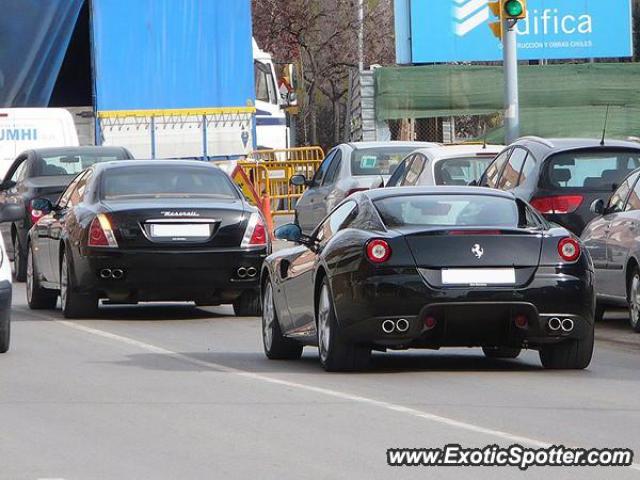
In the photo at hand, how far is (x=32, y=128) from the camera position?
31.4 metres

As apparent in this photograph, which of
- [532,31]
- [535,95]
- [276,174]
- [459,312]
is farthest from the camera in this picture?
[532,31]

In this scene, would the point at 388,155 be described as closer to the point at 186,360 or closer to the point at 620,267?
the point at 620,267

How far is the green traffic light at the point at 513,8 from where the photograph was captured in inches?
971

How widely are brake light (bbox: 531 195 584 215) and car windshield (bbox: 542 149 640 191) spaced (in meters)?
0.11

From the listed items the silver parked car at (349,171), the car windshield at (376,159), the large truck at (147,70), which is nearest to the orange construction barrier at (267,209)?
the large truck at (147,70)

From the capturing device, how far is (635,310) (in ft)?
53.3

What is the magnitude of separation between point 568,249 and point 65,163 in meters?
13.8

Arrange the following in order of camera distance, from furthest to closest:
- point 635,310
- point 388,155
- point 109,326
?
point 388,155 < point 109,326 < point 635,310

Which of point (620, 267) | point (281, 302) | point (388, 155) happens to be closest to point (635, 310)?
point (620, 267)

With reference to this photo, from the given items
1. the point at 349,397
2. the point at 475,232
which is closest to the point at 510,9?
the point at 475,232

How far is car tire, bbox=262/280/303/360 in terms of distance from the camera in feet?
46.4

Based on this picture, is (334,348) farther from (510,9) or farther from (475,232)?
(510,9)

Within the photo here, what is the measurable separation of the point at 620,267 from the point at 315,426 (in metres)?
7.19

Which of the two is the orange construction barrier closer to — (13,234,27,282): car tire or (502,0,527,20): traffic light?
(13,234,27,282): car tire
